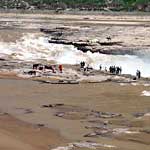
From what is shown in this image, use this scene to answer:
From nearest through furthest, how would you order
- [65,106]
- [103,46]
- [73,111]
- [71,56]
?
1. [73,111]
2. [65,106]
3. [71,56]
4. [103,46]

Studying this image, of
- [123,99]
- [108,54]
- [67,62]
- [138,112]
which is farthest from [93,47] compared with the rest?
[138,112]

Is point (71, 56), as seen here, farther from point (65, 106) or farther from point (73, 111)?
point (73, 111)

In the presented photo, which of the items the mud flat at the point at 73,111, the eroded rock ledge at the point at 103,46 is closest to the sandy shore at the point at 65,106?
the mud flat at the point at 73,111

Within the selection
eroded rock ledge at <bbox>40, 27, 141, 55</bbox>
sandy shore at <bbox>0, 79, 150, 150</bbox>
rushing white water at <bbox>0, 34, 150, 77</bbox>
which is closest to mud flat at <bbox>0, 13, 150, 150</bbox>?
sandy shore at <bbox>0, 79, 150, 150</bbox>

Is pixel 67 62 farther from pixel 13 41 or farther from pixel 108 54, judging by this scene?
pixel 13 41

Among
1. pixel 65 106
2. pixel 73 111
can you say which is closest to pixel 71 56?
pixel 65 106

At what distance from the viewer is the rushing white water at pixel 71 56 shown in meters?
53.4

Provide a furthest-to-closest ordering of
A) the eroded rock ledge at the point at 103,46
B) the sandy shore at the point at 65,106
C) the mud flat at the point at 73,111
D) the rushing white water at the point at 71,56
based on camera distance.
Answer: the eroded rock ledge at the point at 103,46, the rushing white water at the point at 71,56, the sandy shore at the point at 65,106, the mud flat at the point at 73,111

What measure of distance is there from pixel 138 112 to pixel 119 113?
3.04ft

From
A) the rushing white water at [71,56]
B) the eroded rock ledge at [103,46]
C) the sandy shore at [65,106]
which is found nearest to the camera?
the sandy shore at [65,106]

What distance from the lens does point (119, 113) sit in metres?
24.7

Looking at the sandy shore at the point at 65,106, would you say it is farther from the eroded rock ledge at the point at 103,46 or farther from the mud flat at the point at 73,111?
the eroded rock ledge at the point at 103,46

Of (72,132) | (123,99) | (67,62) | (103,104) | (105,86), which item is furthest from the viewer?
(67,62)

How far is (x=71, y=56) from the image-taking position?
194 feet
